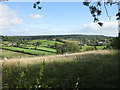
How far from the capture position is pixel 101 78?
11.6 feet

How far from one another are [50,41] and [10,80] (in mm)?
22794

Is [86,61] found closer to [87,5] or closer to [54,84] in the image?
[54,84]

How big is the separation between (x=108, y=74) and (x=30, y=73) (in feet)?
8.15

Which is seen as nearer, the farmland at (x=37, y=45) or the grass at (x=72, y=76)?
the grass at (x=72, y=76)

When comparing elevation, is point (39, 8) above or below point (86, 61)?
above

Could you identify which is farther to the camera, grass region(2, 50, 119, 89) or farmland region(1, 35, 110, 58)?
farmland region(1, 35, 110, 58)

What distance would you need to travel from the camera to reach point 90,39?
24688 millimetres

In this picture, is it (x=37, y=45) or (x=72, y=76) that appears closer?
(x=72, y=76)

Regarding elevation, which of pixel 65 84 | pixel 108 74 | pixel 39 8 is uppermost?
pixel 39 8

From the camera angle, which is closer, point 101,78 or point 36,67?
point 101,78

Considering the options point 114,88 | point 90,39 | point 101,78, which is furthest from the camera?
point 90,39

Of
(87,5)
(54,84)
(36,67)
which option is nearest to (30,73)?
(36,67)

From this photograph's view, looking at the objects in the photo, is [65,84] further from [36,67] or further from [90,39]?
[90,39]

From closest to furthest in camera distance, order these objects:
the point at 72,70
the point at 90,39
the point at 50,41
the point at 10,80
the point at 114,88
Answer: the point at 114,88 → the point at 10,80 → the point at 72,70 → the point at 90,39 → the point at 50,41
